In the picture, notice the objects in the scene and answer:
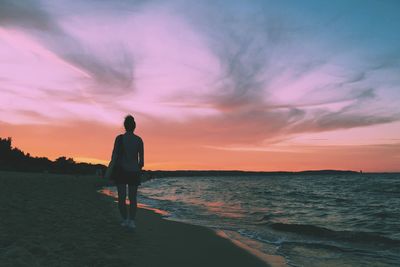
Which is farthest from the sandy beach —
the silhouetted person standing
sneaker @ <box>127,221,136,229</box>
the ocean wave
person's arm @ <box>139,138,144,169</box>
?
the ocean wave

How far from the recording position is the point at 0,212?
7707 millimetres

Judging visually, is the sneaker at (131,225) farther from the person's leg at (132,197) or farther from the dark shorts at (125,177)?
the dark shorts at (125,177)

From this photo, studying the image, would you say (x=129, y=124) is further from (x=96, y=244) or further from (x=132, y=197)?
(x=96, y=244)

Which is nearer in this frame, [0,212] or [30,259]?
[30,259]

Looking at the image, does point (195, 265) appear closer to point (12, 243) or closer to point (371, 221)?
point (12, 243)

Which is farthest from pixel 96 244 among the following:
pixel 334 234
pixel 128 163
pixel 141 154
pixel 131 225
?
pixel 334 234

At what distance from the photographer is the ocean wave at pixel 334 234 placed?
34.2 ft

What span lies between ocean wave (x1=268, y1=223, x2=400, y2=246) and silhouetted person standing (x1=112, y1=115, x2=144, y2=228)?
6.26m

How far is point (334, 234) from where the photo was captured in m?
11.3

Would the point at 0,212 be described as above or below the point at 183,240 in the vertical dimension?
above

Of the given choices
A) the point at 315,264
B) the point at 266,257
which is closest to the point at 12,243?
the point at 266,257

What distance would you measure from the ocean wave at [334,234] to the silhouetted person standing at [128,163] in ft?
20.5

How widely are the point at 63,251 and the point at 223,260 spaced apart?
8.81ft

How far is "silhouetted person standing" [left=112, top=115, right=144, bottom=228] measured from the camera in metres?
7.79
